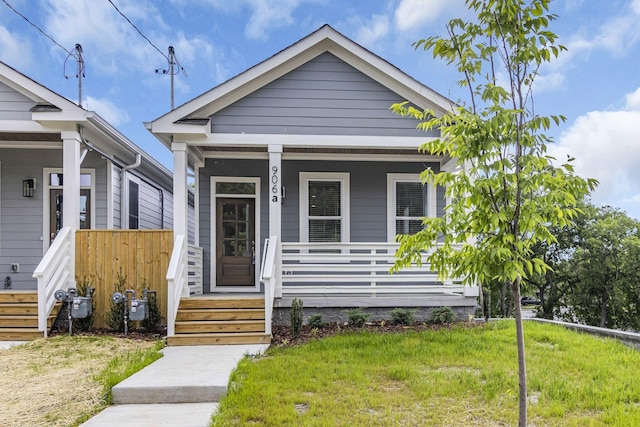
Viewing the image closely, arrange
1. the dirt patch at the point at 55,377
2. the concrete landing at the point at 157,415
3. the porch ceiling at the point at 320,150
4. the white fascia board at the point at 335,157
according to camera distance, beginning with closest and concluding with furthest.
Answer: the concrete landing at the point at 157,415
the dirt patch at the point at 55,377
the porch ceiling at the point at 320,150
the white fascia board at the point at 335,157

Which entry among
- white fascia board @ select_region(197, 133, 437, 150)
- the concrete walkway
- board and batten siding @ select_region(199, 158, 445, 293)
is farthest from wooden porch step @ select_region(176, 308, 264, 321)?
white fascia board @ select_region(197, 133, 437, 150)

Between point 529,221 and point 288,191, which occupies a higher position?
point 288,191

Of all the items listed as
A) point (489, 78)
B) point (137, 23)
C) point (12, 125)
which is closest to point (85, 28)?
point (137, 23)

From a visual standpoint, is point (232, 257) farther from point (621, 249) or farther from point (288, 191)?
point (621, 249)

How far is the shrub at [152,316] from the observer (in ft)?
23.2

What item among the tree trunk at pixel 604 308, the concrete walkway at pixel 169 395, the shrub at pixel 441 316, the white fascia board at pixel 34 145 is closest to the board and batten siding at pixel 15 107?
the white fascia board at pixel 34 145

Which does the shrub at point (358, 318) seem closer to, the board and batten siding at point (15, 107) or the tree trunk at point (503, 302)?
the board and batten siding at point (15, 107)

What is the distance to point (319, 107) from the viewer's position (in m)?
7.52

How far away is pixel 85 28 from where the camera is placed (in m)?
13.8

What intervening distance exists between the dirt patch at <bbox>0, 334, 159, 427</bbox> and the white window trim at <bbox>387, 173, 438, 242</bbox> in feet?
16.6

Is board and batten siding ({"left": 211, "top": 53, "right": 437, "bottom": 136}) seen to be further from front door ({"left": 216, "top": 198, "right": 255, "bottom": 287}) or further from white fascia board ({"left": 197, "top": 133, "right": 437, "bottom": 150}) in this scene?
front door ({"left": 216, "top": 198, "right": 255, "bottom": 287})

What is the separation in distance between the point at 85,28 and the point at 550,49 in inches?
589

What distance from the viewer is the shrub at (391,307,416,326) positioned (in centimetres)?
717

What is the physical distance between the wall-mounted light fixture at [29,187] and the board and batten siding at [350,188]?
3.49 metres
